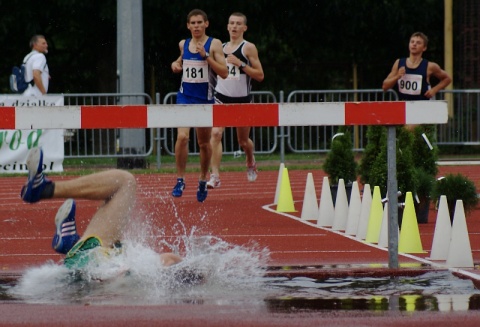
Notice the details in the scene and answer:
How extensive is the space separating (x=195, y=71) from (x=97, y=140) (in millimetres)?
8641

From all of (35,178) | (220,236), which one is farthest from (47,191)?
(220,236)

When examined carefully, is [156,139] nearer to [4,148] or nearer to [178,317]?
[4,148]

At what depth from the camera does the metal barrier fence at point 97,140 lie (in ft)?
79.8

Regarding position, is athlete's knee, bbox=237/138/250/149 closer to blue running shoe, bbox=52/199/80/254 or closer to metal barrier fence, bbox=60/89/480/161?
metal barrier fence, bbox=60/89/480/161

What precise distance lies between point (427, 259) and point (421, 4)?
21603 millimetres

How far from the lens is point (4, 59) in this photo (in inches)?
1270

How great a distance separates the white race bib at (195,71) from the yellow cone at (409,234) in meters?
5.95

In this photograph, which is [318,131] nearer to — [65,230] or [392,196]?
[392,196]

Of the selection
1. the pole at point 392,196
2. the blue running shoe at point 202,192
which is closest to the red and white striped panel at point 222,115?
the pole at point 392,196

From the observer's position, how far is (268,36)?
1302 inches

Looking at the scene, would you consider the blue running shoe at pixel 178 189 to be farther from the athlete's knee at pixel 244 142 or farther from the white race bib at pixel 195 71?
the athlete's knee at pixel 244 142

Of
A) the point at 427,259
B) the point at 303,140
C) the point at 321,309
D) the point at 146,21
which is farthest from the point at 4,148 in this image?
the point at 321,309

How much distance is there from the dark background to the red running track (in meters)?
8.84

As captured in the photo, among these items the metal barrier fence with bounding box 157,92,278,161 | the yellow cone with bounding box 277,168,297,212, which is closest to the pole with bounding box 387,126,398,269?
the yellow cone with bounding box 277,168,297,212
